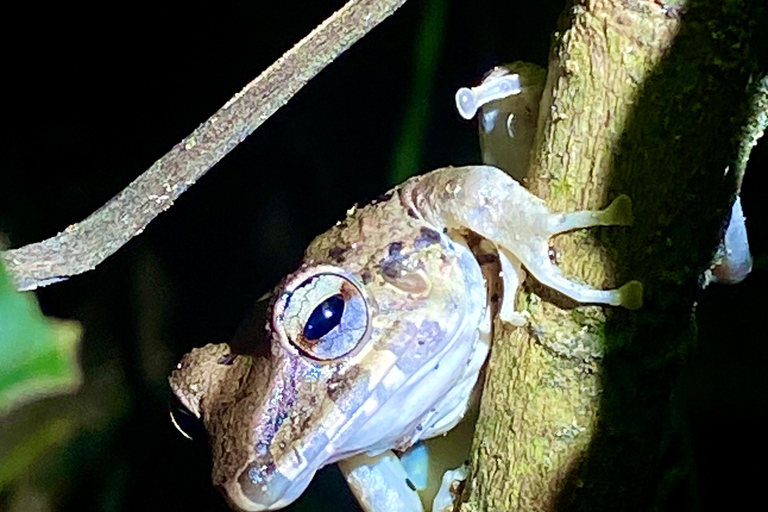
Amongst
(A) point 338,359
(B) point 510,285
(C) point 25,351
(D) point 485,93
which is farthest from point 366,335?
(C) point 25,351

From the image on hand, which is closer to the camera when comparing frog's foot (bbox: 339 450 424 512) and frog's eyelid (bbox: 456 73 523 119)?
frog's eyelid (bbox: 456 73 523 119)

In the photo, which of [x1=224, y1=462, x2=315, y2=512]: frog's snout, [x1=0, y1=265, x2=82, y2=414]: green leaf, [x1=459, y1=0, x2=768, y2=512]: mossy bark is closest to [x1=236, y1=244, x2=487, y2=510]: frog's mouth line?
[x1=224, y1=462, x2=315, y2=512]: frog's snout

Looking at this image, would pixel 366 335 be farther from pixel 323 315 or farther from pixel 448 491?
pixel 448 491

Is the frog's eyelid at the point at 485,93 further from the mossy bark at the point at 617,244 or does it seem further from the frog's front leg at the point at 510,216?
the mossy bark at the point at 617,244

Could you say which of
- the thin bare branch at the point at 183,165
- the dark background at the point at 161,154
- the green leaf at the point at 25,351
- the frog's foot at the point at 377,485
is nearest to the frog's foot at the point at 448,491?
the frog's foot at the point at 377,485

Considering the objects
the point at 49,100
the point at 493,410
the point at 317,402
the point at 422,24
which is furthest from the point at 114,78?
the point at 493,410

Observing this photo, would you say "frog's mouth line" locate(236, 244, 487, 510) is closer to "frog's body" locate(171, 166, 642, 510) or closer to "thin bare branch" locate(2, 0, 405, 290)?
"frog's body" locate(171, 166, 642, 510)

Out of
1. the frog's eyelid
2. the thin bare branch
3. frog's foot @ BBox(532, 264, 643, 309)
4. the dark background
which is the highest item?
the dark background

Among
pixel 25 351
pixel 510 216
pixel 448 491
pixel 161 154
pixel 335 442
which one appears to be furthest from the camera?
pixel 161 154
